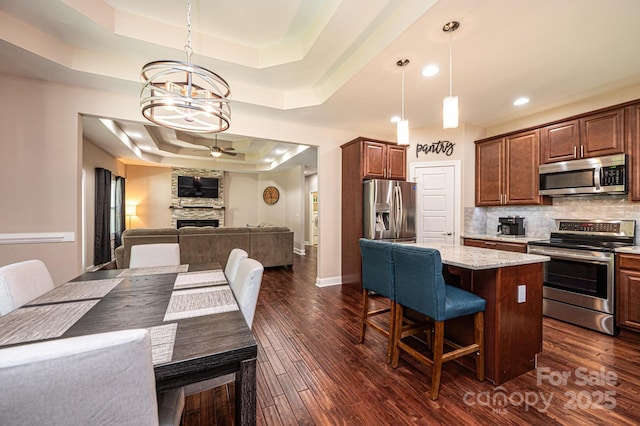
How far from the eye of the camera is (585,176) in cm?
305

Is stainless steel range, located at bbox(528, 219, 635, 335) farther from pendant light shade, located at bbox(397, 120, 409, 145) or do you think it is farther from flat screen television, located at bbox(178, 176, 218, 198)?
flat screen television, located at bbox(178, 176, 218, 198)

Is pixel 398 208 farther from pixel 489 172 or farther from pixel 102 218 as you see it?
pixel 102 218

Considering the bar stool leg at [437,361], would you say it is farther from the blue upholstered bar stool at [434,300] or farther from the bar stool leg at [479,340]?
the bar stool leg at [479,340]

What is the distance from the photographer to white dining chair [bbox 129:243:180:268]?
97.1 inches

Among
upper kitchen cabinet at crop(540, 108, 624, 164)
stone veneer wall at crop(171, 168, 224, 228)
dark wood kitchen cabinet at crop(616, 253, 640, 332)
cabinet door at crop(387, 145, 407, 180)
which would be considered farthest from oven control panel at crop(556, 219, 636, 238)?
stone veneer wall at crop(171, 168, 224, 228)

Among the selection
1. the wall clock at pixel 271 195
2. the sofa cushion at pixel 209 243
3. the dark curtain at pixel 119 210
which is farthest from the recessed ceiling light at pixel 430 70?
the dark curtain at pixel 119 210

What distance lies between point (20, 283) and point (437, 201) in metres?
4.64

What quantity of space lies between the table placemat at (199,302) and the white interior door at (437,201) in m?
3.62

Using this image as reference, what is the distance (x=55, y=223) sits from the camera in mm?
2795

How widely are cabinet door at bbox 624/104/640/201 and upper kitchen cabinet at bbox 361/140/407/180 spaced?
7.93ft

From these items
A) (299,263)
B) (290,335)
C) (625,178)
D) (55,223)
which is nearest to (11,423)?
(290,335)

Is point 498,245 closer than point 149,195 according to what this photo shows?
Yes

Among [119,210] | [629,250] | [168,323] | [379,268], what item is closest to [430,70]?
[379,268]

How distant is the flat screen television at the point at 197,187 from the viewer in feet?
27.1
